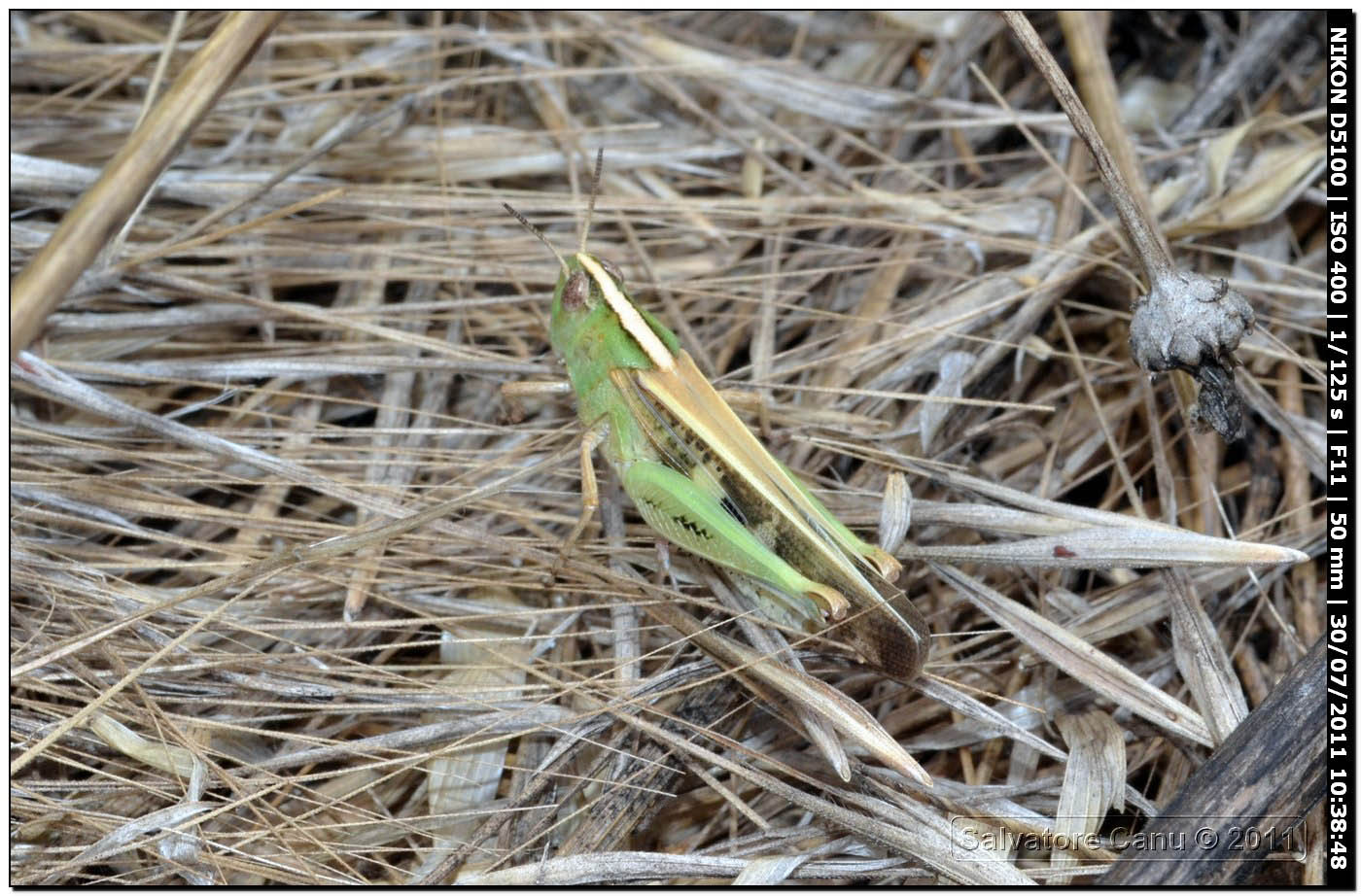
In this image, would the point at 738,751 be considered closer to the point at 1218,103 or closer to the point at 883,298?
the point at 883,298

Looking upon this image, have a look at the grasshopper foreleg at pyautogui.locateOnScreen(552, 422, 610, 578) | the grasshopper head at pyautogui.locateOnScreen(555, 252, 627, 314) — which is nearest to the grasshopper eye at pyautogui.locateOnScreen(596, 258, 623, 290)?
the grasshopper head at pyautogui.locateOnScreen(555, 252, 627, 314)

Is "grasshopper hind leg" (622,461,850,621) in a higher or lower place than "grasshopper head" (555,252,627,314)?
lower

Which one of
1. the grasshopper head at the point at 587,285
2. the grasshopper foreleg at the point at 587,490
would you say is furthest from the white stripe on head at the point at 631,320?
the grasshopper foreleg at the point at 587,490

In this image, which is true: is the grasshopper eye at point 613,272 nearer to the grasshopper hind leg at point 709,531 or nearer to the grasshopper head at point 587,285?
the grasshopper head at point 587,285

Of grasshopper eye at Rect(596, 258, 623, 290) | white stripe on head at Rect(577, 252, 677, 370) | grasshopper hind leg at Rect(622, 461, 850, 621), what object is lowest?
grasshopper hind leg at Rect(622, 461, 850, 621)

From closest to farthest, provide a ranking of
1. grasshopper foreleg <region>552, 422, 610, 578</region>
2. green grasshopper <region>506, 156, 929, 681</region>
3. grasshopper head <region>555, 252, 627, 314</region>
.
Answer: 1. green grasshopper <region>506, 156, 929, 681</region>
2. grasshopper foreleg <region>552, 422, 610, 578</region>
3. grasshopper head <region>555, 252, 627, 314</region>

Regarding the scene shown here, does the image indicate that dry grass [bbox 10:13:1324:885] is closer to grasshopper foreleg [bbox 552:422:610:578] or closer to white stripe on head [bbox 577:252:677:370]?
grasshopper foreleg [bbox 552:422:610:578]

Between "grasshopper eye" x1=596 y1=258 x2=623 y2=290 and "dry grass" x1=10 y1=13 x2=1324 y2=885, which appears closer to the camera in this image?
"dry grass" x1=10 y1=13 x2=1324 y2=885

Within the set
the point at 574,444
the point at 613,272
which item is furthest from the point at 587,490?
the point at 613,272
